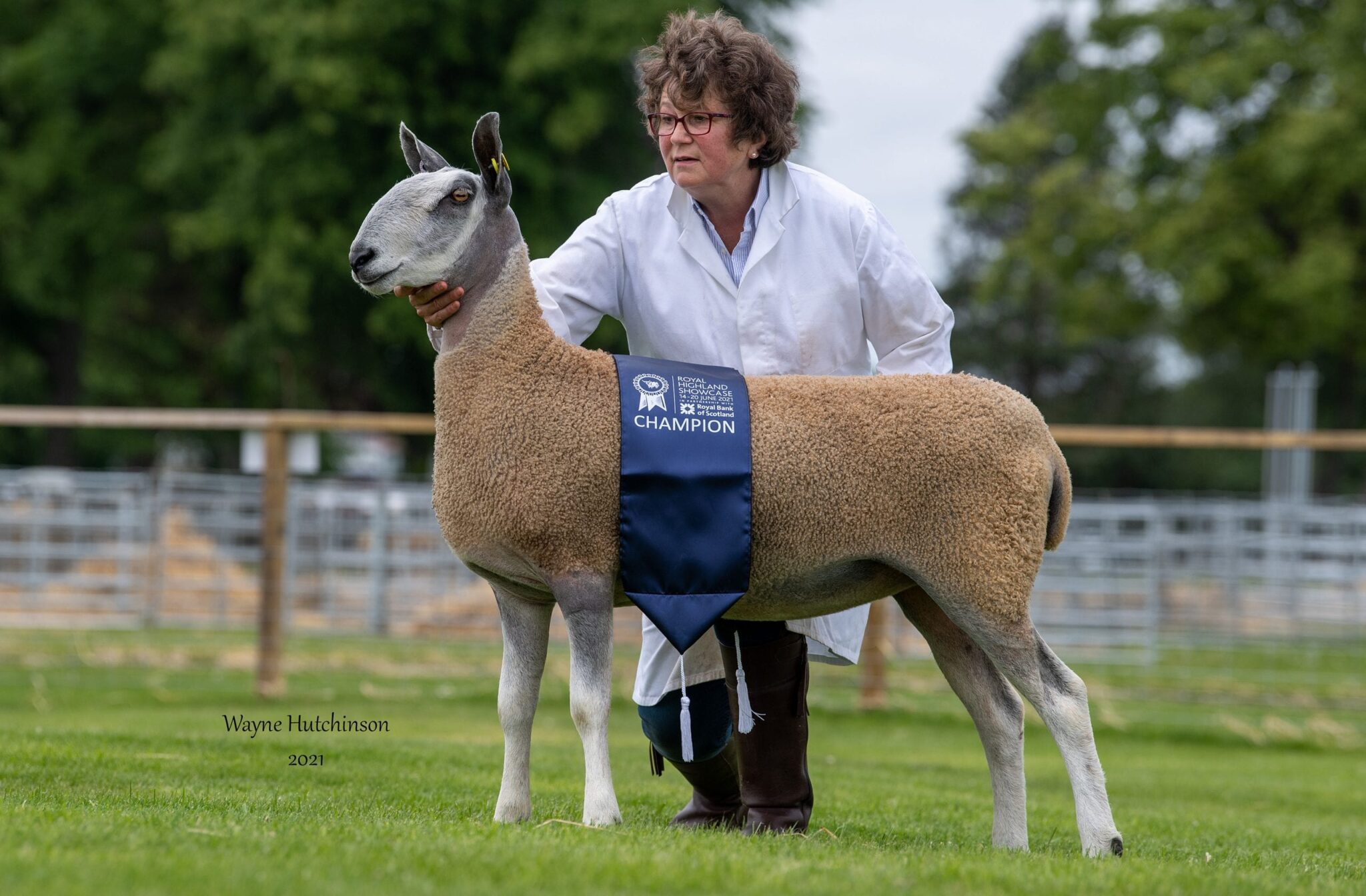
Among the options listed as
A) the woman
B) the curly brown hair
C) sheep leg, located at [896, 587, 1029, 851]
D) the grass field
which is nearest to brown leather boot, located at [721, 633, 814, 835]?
the woman

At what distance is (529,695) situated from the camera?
4.29 meters

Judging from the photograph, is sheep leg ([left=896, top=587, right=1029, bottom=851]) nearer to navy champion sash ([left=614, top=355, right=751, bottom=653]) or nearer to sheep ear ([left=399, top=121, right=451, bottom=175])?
navy champion sash ([left=614, top=355, right=751, bottom=653])

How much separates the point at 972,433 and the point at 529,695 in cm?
142

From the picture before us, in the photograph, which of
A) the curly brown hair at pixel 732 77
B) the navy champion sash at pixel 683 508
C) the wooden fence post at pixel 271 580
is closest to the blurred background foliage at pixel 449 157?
the wooden fence post at pixel 271 580

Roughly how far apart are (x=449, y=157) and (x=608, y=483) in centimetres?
1845

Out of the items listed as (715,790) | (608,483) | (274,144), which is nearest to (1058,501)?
(608,483)

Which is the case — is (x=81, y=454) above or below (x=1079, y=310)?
below

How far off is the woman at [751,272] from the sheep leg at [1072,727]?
859 millimetres

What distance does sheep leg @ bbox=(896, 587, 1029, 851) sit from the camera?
15.0 feet

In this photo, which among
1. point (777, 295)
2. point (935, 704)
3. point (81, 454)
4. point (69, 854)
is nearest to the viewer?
point (69, 854)

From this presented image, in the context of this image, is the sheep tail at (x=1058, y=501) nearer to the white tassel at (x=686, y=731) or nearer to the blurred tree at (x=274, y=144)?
the white tassel at (x=686, y=731)

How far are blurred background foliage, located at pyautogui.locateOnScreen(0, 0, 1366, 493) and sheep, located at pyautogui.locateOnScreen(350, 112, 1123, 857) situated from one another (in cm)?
1733

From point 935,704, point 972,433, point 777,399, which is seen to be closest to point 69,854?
point 777,399

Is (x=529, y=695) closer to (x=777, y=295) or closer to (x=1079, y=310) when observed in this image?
(x=777, y=295)
